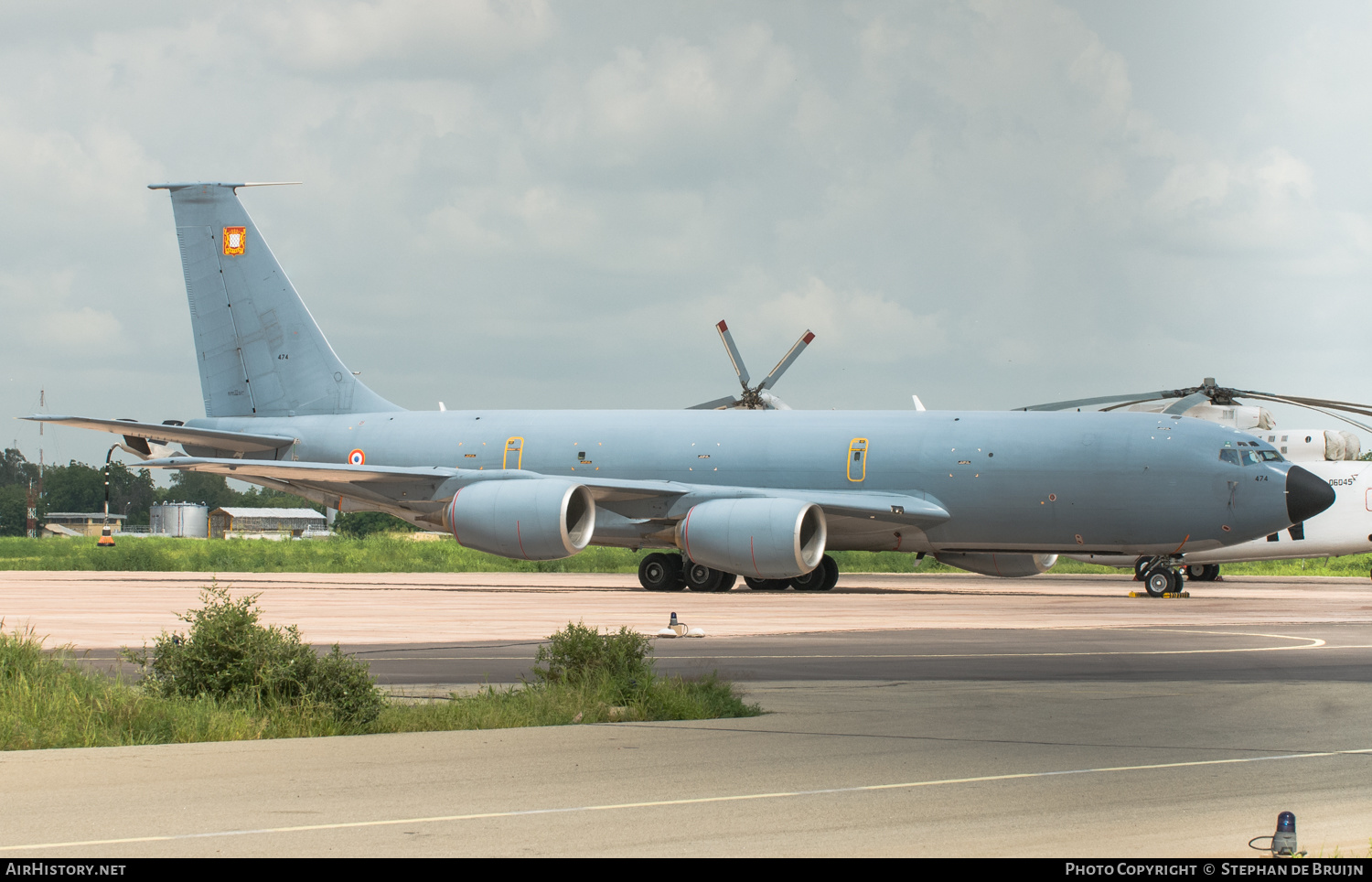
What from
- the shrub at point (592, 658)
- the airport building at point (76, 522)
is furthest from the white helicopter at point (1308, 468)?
the airport building at point (76, 522)

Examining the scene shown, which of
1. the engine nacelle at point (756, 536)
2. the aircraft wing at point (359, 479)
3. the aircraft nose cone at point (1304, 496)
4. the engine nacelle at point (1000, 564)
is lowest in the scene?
the engine nacelle at point (1000, 564)

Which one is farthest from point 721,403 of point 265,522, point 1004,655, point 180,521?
point 265,522

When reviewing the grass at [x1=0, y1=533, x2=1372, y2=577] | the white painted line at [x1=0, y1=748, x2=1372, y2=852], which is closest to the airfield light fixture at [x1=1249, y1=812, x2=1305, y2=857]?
the white painted line at [x1=0, y1=748, x2=1372, y2=852]

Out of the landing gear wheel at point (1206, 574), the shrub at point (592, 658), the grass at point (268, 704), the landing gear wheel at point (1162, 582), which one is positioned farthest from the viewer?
the landing gear wheel at point (1206, 574)

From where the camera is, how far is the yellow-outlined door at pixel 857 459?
32.9 metres

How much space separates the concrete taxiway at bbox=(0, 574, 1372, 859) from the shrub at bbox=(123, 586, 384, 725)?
0.85 metres

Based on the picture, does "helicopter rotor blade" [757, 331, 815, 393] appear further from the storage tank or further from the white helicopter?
the storage tank

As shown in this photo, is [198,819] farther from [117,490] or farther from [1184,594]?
[117,490]

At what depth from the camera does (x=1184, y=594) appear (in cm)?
3206

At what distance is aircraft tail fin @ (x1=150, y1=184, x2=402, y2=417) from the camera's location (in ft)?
129

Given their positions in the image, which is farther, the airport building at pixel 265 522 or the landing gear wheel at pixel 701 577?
the airport building at pixel 265 522

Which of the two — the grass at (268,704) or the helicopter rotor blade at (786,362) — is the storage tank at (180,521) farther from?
the grass at (268,704)

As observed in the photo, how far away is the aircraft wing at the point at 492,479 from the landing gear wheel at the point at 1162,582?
4637 millimetres

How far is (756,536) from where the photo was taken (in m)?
30.3
